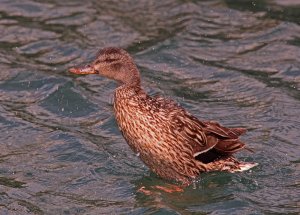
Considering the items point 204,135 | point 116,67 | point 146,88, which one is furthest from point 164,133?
point 146,88

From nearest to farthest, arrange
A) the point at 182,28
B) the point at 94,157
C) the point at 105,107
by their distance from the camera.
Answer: the point at 94,157, the point at 105,107, the point at 182,28

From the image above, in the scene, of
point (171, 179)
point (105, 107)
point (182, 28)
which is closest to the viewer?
point (171, 179)

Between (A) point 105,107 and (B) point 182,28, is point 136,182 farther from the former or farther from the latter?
(B) point 182,28

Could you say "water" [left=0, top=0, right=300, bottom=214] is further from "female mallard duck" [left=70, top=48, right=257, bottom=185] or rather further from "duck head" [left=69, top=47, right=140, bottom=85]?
"duck head" [left=69, top=47, right=140, bottom=85]

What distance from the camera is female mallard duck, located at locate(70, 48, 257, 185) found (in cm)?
1100

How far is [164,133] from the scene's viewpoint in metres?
11.0

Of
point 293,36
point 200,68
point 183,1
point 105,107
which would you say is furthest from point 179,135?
point 183,1

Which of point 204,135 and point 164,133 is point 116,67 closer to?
point 164,133

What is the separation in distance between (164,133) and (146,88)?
3.54 m

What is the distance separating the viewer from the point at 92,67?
11711mm

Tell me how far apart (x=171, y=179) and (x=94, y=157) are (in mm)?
1316

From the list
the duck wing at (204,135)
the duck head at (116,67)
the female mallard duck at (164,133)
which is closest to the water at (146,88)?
the female mallard duck at (164,133)

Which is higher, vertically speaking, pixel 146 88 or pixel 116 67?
pixel 116 67

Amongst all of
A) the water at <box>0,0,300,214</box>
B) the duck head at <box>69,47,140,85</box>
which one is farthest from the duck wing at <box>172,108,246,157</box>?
the duck head at <box>69,47,140,85</box>
